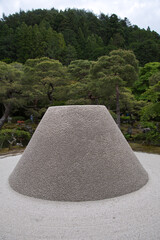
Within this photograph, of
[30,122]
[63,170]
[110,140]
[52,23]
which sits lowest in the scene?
[30,122]

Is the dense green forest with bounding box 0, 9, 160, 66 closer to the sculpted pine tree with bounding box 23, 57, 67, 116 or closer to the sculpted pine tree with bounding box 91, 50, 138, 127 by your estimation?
the sculpted pine tree with bounding box 23, 57, 67, 116

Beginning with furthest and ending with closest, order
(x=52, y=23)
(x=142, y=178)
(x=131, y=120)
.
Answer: (x=52, y=23) < (x=131, y=120) < (x=142, y=178)

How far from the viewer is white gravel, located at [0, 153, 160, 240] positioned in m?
3.36

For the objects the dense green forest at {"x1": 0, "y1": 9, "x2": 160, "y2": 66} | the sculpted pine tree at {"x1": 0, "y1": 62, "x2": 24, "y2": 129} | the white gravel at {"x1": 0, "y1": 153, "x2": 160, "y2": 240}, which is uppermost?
the dense green forest at {"x1": 0, "y1": 9, "x2": 160, "y2": 66}

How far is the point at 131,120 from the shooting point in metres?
22.6

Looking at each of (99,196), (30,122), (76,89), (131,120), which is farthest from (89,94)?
(99,196)

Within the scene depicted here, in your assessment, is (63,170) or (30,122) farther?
(30,122)

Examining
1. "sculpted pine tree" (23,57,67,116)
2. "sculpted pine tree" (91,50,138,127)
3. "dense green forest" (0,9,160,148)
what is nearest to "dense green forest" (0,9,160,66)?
"dense green forest" (0,9,160,148)

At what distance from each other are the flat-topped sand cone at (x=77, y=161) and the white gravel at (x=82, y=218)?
0.83 ft

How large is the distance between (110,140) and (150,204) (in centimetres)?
192

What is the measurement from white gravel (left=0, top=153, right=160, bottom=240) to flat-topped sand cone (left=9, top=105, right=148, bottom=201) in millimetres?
252

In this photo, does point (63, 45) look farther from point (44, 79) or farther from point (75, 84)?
point (75, 84)

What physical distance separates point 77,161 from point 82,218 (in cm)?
146

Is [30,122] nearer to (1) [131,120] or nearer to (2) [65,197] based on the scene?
(1) [131,120]
